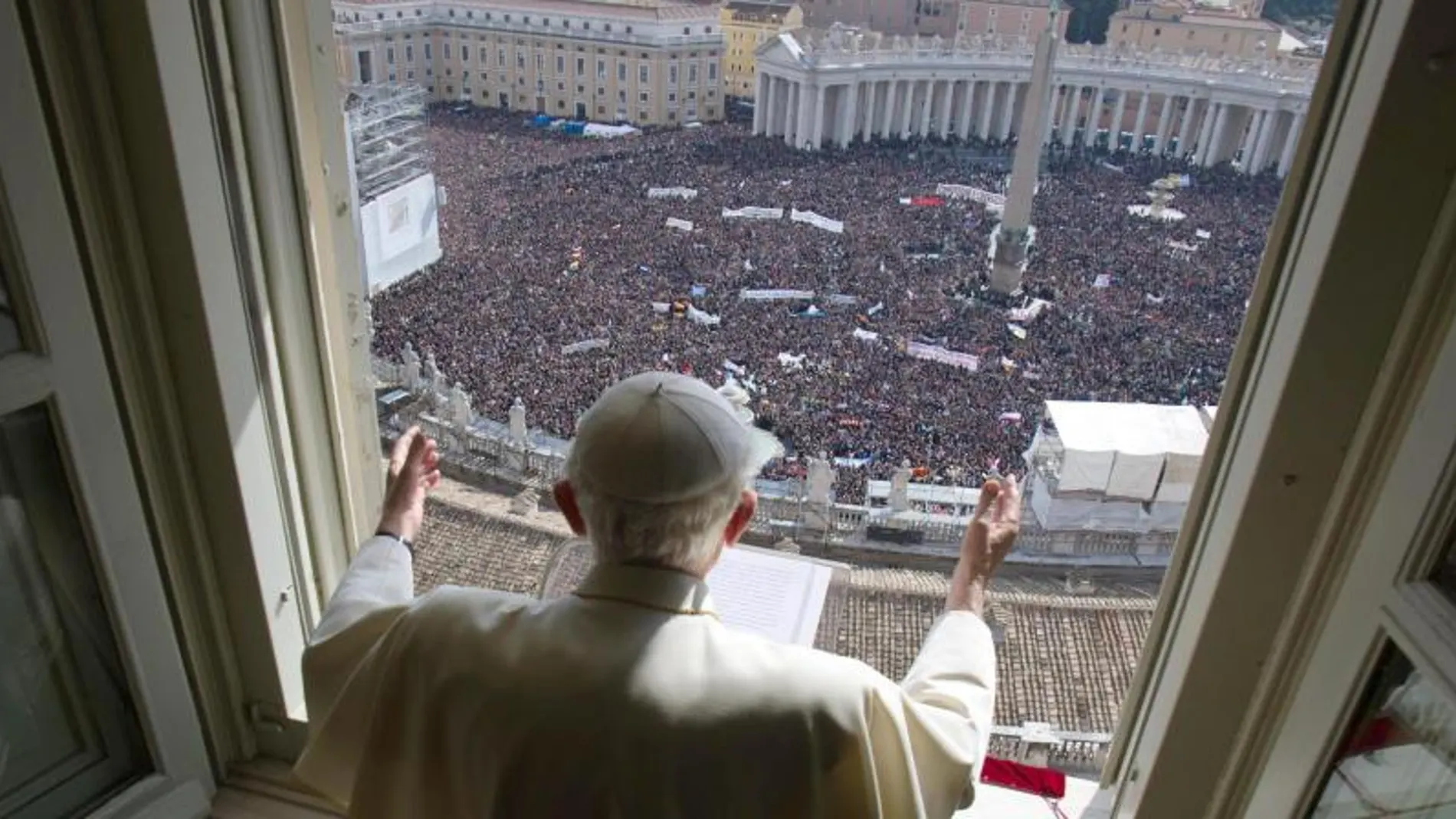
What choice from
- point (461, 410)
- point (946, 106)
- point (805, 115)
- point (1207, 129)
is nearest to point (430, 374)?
point (461, 410)

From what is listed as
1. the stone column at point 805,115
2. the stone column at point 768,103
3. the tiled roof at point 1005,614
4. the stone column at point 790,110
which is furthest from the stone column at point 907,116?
the tiled roof at point 1005,614

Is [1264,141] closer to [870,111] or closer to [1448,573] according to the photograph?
[870,111]

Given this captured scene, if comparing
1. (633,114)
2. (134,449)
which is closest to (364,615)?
(134,449)

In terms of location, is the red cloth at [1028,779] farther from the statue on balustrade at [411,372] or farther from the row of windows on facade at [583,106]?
the row of windows on facade at [583,106]

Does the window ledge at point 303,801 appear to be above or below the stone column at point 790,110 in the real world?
above

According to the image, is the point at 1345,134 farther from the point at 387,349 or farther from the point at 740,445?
the point at 387,349

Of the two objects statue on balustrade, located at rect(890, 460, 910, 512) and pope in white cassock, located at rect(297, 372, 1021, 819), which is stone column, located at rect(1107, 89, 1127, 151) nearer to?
statue on balustrade, located at rect(890, 460, 910, 512)
